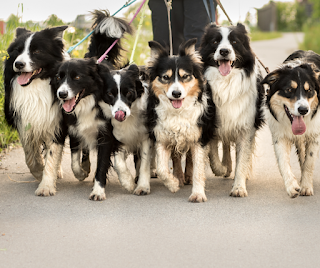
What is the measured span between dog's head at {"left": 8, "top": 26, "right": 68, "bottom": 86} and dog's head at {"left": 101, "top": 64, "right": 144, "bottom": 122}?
0.56 m

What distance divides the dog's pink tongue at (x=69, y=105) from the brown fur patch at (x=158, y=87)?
81cm

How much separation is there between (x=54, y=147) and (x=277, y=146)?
2376 mm

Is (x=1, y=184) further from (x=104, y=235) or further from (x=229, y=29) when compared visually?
(x=229, y=29)

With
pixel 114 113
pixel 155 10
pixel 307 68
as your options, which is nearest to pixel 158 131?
pixel 114 113

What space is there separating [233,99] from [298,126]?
74cm

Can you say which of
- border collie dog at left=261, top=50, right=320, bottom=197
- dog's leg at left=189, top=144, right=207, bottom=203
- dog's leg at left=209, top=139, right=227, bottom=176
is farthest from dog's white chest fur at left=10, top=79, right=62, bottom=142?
border collie dog at left=261, top=50, right=320, bottom=197

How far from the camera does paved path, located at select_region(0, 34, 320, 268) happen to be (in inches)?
125

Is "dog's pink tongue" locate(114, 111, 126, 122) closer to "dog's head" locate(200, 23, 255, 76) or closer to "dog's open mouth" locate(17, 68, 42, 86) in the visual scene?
"dog's open mouth" locate(17, 68, 42, 86)

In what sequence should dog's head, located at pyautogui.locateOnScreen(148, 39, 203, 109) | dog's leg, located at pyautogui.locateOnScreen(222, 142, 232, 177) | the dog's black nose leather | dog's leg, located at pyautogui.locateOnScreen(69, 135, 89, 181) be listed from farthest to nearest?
dog's leg, located at pyautogui.locateOnScreen(222, 142, 232, 177) → dog's leg, located at pyautogui.locateOnScreen(69, 135, 89, 181) → dog's head, located at pyautogui.locateOnScreen(148, 39, 203, 109) → the dog's black nose leather

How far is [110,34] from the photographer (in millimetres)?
5676

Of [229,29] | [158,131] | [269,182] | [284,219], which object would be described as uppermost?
[229,29]

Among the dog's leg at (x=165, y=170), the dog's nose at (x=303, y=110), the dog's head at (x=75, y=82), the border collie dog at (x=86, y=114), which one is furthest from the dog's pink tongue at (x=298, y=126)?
the dog's head at (x=75, y=82)

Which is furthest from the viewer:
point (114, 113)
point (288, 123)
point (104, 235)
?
point (288, 123)

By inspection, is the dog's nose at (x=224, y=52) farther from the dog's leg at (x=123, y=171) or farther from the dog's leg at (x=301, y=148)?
the dog's leg at (x=123, y=171)
